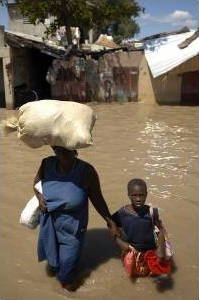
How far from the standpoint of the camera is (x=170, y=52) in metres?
13.5

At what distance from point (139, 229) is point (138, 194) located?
0.29m

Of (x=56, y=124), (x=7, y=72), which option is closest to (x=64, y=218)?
(x=56, y=124)

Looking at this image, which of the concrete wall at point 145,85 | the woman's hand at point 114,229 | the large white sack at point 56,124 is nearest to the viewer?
the large white sack at point 56,124

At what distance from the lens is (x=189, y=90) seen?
557 inches

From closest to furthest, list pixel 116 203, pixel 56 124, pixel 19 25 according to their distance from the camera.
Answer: pixel 56 124
pixel 116 203
pixel 19 25

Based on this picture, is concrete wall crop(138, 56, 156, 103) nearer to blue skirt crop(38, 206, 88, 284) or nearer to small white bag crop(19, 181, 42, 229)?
→ small white bag crop(19, 181, 42, 229)

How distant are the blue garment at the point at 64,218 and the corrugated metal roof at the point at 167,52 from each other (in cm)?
1046

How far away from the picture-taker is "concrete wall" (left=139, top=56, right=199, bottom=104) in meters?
14.1

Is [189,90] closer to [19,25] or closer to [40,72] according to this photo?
[40,72]

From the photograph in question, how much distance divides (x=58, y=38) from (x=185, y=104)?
1126cm

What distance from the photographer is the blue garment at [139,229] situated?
3262mm

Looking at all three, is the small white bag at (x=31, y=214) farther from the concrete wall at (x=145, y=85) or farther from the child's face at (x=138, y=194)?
the concrete wall at (x=145, y=85)

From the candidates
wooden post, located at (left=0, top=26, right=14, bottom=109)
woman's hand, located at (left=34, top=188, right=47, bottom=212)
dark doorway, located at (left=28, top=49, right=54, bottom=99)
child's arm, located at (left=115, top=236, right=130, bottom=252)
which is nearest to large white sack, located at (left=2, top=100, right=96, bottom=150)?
woman's hand, located at (left=34, top=188, right=47, bottom=212)

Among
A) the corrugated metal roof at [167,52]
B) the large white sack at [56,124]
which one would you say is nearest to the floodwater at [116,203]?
the large white sack at [56,124]
